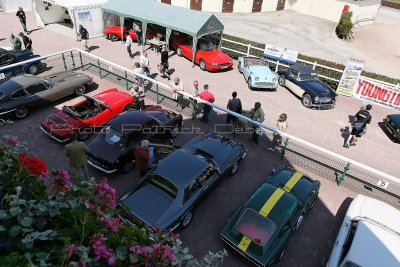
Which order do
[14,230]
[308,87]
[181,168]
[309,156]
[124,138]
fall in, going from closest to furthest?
[14,230] < [181,168] < [124,138] < [309,156] < [308,87]

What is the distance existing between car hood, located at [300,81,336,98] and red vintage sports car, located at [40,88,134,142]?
9202 mm

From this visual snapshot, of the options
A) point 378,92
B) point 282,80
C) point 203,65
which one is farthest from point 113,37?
point 378,92

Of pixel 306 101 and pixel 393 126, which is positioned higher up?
pixel 393 126

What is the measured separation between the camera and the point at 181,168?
8.17 m

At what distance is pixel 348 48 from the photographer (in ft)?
90.3

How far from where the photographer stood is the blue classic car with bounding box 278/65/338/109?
1495 cm

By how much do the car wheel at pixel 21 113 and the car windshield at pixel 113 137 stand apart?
458 cm

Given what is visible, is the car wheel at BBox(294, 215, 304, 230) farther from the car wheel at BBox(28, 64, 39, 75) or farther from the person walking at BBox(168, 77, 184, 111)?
the car wheel at BBox(28, 64, 39, 75)

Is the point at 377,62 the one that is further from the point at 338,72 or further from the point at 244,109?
the point at 244,109

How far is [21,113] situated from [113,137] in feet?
16.7

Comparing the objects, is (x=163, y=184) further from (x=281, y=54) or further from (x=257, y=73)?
(x=281, y=54)

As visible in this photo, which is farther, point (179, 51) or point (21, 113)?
point (179, 51)

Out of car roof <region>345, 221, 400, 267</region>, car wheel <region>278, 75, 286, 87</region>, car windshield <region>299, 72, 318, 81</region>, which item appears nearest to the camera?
car roof <region>345, 221, 400, 267</region>

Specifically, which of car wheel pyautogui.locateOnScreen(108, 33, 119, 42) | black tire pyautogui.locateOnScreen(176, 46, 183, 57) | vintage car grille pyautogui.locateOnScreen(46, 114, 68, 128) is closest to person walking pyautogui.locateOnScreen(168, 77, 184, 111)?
vintage car grille pyautogui.locateOnScreen(46, 114, 68, 128)
